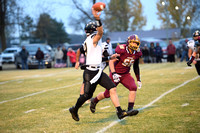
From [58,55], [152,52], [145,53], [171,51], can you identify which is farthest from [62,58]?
[171,51]

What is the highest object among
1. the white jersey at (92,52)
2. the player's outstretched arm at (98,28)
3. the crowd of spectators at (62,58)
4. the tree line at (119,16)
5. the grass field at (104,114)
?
the tree line at (119,16)

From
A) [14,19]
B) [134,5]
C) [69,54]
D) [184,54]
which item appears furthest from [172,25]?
[69,54]

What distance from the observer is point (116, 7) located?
75438 millimetres

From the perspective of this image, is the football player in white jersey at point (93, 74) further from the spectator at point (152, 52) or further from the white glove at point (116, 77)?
the spectator at point (152, 52)

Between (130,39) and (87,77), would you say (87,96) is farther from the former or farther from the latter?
(130,39)

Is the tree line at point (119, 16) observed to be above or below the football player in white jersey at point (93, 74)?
above

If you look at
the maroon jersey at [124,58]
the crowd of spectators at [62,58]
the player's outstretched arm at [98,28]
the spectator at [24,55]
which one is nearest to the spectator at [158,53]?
the crowd of spectators at [62,58]

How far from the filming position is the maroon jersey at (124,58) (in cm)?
802

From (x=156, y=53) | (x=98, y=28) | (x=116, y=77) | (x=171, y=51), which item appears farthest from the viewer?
(x=156, y=53)

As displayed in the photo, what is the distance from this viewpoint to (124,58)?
8.08 m

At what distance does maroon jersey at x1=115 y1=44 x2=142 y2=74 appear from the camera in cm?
802

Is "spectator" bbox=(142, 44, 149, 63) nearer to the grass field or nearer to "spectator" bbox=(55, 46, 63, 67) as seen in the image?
"spectator" bbox=(55, 46, 63, 67)

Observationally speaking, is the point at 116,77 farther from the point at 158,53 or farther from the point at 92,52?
the point at 158,53

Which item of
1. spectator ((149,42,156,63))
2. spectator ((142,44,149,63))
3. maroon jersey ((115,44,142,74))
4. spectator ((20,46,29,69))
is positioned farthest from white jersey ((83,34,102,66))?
spectator ((149,42,156,63))
